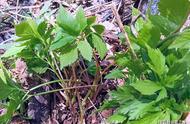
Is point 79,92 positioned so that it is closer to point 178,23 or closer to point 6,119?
point 6,119

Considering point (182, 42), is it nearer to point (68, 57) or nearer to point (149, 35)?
point (149, 35)

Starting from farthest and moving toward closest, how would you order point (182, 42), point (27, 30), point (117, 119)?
point (27, 30), point (117, 119), point (182, 42)

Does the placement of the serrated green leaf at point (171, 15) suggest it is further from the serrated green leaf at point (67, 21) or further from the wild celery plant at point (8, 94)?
the wild celery plant at point (8, 94)

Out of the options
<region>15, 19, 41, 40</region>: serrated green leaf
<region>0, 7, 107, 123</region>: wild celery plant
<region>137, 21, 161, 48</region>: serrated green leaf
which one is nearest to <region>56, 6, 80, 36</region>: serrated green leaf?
<region>0, 7, 107, 123</region>: wild celery plant

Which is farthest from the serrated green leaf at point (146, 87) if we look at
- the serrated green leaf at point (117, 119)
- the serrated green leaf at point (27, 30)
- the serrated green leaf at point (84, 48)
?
the serrated green leaf at point (27, 30)

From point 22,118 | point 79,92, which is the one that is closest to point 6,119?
point 22,118

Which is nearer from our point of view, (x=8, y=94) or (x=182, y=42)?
(x=182, y=42)

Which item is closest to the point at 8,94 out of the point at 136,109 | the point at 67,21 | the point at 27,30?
the point at 27,30

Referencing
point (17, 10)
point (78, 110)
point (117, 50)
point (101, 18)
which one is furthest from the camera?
point (17, 10)
